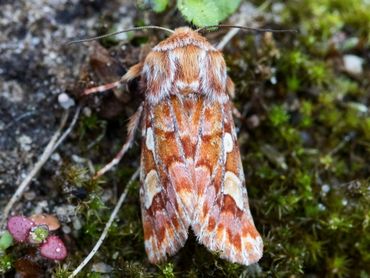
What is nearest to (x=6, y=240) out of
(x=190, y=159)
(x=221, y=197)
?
(x=190, y=159)

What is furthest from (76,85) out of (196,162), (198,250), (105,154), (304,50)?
(304,50)

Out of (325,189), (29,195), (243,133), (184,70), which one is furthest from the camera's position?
(243,133)

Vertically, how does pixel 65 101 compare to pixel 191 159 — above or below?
above

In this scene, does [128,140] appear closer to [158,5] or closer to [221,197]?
[221,197]

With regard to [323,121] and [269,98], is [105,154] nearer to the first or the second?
[269,98]

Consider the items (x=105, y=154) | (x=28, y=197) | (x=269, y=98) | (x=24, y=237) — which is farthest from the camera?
(x=269, y=98)

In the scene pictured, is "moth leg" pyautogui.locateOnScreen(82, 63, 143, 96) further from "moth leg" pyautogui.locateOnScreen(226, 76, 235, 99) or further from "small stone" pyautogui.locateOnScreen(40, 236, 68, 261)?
"small stone" pyautogui.locateOnScreen(40, 236, 68, 261)

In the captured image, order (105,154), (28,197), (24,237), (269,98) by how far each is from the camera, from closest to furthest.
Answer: (24,237) < (28,197) < (105,154) < (269,98)
